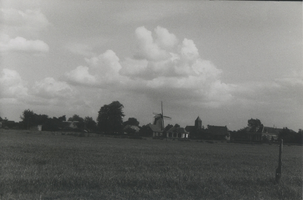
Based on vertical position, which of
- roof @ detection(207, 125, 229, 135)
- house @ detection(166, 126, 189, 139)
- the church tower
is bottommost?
house @ detection(166, 126, 189, 139)

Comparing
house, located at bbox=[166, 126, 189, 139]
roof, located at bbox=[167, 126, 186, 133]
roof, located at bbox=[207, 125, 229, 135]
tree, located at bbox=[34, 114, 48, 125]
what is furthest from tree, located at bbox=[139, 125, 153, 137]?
tree, located at bbox=[34, 114, 48, 125]

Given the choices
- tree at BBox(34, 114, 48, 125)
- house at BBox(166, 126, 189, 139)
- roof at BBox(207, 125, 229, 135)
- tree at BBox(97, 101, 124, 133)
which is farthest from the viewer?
house at BBox(166, 126, 189, 139)

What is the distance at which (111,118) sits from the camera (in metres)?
105

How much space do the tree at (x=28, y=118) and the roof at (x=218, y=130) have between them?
2882 inches

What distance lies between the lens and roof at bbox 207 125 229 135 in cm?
12769

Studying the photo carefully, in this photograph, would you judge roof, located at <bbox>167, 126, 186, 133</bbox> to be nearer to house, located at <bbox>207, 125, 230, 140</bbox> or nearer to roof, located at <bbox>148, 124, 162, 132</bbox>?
roof, located at <bbox>148, 124, 162, 132</bbox>

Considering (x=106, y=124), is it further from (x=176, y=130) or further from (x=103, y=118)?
(x=176, y=130)

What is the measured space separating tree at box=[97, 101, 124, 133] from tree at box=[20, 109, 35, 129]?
27.2 meters

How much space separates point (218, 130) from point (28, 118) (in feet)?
258

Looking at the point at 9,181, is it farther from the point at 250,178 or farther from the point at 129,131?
the point at 129,131

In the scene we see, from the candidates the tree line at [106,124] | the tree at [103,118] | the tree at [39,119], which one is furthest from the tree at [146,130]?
the tree at [39,119]

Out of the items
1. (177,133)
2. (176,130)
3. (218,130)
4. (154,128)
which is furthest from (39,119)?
(218,130)

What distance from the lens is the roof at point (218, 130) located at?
127688 millimetres

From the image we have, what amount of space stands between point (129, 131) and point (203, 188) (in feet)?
324
